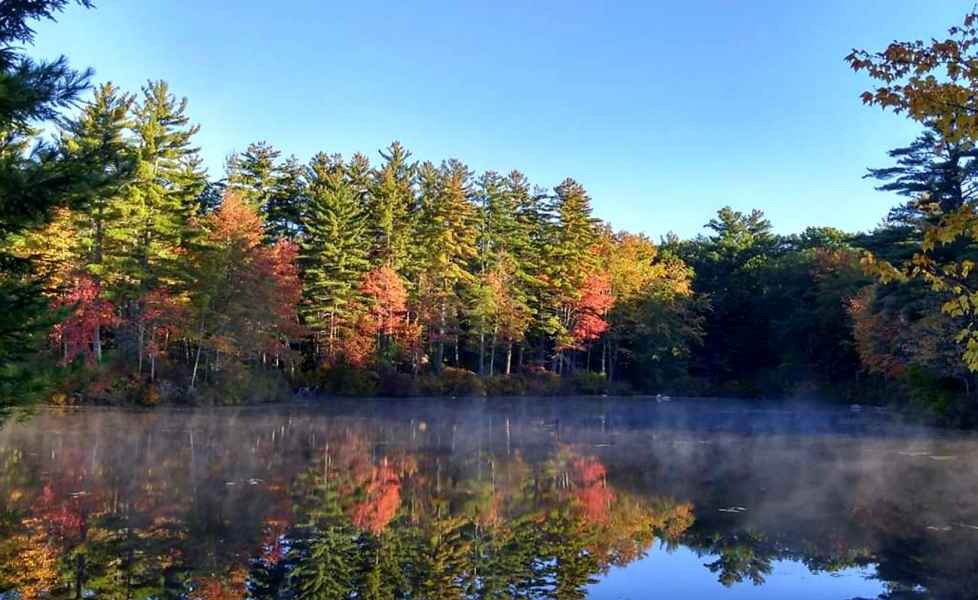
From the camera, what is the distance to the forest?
2958cm

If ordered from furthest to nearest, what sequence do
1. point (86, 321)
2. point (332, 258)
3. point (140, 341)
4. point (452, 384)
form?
point (452, 384) → point (332, 258) → point (140, 341) → point (86, 321)

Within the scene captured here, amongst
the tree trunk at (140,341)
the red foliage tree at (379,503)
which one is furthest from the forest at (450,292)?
the red foliage tree at (379,503)

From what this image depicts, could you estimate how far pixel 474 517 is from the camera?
427 inches

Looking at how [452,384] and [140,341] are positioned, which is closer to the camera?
[140,341]

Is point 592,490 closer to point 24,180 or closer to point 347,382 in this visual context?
point 24,180

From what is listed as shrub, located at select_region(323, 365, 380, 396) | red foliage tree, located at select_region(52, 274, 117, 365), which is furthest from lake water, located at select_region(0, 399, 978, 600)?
shrub, located at select_region(323, 365, 380, 396)

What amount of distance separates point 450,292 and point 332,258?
7508mm

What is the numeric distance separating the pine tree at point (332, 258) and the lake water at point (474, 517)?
21.2m

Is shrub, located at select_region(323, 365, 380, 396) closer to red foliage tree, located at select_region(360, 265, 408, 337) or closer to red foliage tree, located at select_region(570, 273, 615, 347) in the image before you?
red foliage tree, located at select_region(360, 265, 408, 337)

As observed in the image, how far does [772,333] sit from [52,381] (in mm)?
53741

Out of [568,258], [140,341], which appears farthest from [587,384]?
[140,341]

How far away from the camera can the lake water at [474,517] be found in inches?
313

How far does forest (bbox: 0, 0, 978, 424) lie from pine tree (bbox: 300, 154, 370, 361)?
5.6 inches

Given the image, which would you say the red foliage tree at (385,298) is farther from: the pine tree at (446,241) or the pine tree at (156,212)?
the pine tree at (156,212)
